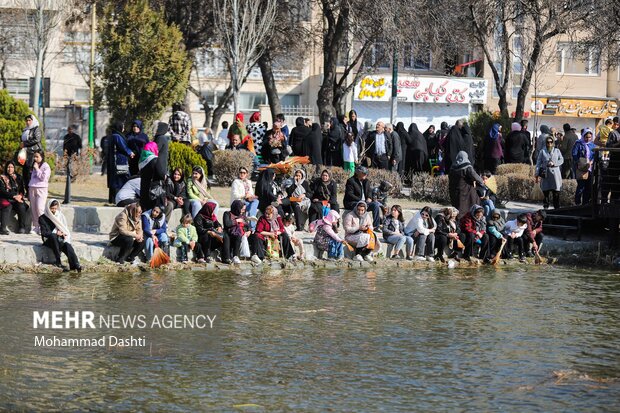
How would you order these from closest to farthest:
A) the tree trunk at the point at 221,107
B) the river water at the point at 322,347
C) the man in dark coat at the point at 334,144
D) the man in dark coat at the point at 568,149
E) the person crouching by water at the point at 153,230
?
the river water at the point at 322,347
the person crouching by water at the point at 153,230
the man in dark coat at the point at 334,144
the man in dark coat at the point at 568,149
the tree trunk at the point at 221,107

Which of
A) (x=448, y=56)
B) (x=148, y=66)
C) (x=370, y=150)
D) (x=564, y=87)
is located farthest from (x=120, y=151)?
(x=564, y=87)

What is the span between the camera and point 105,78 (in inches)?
968

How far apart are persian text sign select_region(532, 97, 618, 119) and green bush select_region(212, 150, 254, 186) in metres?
30.2

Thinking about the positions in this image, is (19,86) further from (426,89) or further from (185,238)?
(185,238)

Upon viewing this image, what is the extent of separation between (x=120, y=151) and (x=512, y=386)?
10.3m

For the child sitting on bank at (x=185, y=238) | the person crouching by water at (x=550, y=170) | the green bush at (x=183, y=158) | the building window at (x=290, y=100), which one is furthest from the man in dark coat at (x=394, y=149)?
the building window at (x=290, y=100)

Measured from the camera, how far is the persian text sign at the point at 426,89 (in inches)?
1871

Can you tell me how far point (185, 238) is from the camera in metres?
17.7

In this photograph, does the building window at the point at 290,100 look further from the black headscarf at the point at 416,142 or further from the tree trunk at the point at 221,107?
the black headscarf at the point at 416,142

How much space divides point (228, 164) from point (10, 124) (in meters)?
4.60

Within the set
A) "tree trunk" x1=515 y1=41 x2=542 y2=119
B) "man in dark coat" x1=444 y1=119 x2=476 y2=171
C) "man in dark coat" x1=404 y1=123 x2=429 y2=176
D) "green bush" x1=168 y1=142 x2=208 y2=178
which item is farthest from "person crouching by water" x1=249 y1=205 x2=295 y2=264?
"tree trunk" x1=515 y1=41 x2=542 y2=119

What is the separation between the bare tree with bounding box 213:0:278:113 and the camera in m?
29.2

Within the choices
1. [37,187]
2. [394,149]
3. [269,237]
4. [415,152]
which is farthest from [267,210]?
[415,152]

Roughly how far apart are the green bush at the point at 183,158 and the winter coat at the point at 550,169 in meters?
6.68
